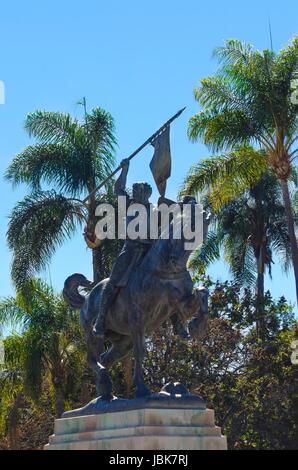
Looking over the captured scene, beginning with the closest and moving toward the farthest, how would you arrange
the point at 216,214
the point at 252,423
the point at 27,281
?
the point at 27,281, the point at 252,423, the point at 216,214

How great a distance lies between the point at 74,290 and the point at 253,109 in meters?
14.0

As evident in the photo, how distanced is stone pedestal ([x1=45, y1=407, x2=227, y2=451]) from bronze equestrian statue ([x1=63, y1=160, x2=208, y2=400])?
2.15ft

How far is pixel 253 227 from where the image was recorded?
3912cm

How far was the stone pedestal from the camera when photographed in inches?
614

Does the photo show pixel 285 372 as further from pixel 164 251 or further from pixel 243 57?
pixel 164 251

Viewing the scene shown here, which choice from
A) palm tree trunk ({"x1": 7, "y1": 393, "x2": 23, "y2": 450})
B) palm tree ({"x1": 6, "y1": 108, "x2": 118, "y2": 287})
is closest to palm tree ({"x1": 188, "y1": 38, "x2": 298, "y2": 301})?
palm tree ({"x1": 6, "y1": 108, "x2": 118, "y2": 287})

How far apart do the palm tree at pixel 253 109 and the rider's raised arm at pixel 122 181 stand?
41.0 ft

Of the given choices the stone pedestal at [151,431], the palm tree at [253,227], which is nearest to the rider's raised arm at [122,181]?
the stone pedestal at [151,431]

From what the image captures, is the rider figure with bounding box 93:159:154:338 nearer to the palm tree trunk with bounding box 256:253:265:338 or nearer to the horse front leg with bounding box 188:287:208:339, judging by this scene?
the horse front leg with bounding box 188:287:208:339

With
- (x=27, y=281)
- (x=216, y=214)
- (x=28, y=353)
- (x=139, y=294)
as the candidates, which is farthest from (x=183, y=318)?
(x=216, y=214)

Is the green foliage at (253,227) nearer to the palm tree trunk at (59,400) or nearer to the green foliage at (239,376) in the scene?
the green foliage at (239,376)

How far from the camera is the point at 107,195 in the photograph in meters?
29.7

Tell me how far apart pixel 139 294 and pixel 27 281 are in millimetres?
12815

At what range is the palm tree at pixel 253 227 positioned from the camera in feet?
127
